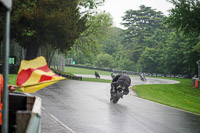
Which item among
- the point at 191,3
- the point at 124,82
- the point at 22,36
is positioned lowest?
the point at 124,82

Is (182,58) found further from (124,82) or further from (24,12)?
(124,82)

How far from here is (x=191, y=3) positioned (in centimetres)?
3234

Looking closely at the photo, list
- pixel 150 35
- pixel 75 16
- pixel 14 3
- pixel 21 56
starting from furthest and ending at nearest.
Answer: pixel 150 35
pixel 21 56
pixel 75 16
pixel 14 3

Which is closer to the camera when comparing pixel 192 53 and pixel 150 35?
pixel 192 53

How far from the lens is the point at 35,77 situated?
173 inches

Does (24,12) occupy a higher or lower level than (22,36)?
higher

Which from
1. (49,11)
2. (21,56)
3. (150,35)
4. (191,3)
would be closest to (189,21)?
(191,3)

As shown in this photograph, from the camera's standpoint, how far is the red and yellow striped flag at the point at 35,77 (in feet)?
14.3

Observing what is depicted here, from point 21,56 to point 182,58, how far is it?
36.3 m

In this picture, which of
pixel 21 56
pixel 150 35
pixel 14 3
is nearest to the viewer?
pixel 14 3

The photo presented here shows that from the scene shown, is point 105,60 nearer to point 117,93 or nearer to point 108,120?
point 117,93

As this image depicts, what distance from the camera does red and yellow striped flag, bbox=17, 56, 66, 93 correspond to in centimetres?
434

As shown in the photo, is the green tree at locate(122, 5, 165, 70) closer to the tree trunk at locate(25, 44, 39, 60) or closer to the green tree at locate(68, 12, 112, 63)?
the green tree at locate(68, 12, 112, 63)

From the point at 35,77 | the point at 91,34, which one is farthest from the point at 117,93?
the point at 91,34
